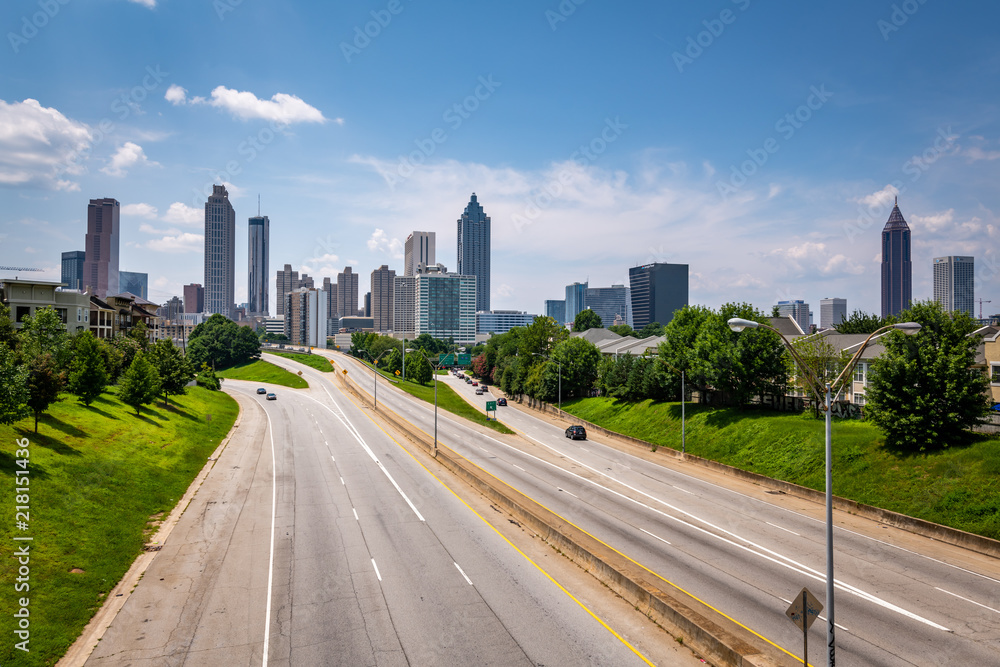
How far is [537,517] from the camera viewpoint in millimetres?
25719

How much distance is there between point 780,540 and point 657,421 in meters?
34.8

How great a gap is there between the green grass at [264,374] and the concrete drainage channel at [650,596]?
91.1m

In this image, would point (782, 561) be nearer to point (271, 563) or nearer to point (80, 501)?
point (271, 563)

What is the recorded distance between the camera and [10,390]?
24.7 m

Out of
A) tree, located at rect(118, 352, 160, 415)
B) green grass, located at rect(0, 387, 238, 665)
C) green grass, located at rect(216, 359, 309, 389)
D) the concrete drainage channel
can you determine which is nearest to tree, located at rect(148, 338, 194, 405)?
tree, located at rect(118, 352, 160, 415)

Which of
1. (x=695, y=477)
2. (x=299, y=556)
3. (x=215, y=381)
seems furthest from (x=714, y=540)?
(x=215, y=381)

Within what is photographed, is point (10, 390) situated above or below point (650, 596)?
above

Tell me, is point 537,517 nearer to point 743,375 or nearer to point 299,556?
point 299,556

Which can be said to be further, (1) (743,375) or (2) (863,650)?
(1) (743,375)

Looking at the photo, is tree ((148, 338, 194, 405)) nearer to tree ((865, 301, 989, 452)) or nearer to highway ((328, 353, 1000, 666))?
highway ((328, 353, 1000, 666))

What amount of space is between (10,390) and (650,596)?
29274 millimetres

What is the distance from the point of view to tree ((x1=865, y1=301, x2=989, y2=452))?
31.8 metres

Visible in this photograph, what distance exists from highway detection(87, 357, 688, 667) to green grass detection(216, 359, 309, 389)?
269 ft

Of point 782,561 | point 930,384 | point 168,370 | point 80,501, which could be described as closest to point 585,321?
point 168,370
